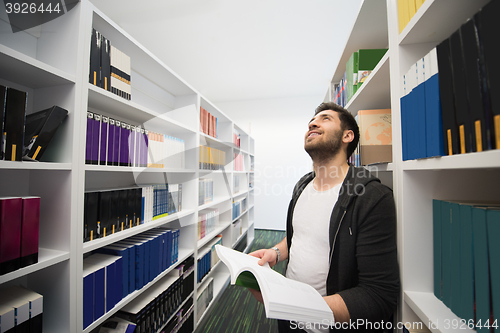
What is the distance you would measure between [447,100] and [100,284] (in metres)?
1.53

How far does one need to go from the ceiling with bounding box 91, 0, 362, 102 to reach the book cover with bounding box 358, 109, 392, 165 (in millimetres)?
1630

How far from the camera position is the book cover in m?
1.03

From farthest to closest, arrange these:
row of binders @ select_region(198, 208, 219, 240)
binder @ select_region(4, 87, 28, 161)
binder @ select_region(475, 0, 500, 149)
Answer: row of binders @ select_region(198, 208, 219, 240), binder @ select_region(4, 87, 28, 161), binder @ select_region(475, 0, 500, 149)

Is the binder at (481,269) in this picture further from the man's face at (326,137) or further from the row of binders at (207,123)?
the row of binders at (207,123)

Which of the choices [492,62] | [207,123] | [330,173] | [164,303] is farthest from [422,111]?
[207,123]

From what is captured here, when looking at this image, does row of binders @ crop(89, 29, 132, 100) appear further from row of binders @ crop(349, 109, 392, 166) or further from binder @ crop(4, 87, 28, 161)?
row of binders @ crop(349, 109, 392, 166)

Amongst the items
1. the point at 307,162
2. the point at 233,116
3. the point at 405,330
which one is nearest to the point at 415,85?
the point at 405,330

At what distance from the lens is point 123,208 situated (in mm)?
1224

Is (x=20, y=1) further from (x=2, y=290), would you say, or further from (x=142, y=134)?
(x=2, y=290)

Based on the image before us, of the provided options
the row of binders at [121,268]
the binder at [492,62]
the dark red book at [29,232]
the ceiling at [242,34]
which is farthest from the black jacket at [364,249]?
the ceiling at [242,34]

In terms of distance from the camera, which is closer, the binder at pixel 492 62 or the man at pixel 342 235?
the binder at pixel 492 62

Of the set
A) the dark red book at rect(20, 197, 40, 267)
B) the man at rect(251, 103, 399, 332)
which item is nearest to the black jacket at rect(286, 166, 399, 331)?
the man at rect(251, 103, 399, 332)

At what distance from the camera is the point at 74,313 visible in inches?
34.5

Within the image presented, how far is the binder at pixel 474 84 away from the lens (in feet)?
1.33
